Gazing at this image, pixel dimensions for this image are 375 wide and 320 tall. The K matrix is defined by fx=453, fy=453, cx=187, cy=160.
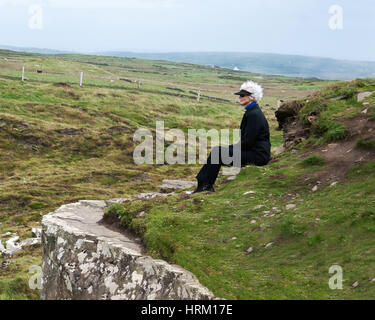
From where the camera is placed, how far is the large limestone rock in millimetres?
8539

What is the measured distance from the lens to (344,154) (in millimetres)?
11547

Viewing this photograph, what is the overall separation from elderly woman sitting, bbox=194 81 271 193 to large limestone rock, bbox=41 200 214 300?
9.81 ft

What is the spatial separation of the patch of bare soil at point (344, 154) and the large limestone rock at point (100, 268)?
443cm

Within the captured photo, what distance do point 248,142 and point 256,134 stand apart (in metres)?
0.33

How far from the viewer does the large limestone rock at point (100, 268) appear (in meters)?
8.54

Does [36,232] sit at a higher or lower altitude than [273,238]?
lower

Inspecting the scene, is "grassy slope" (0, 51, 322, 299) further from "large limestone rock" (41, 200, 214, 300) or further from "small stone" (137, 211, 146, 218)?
"small stone" (137, 211, 146, 218)

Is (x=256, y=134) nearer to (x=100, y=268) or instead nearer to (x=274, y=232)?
(x=274, y=232)

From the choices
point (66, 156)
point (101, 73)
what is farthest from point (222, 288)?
point (101, 73)

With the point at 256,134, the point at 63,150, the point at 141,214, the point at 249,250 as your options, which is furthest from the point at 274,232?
the point at 63,150

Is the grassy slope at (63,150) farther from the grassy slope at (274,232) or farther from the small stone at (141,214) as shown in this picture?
the grassy slope at (274,232)

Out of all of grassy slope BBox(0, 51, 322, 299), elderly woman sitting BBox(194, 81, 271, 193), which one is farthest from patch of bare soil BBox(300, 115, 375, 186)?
grassy slope BBox(0, 51, 322, 299)

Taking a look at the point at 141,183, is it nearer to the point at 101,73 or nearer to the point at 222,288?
the point at 222,288

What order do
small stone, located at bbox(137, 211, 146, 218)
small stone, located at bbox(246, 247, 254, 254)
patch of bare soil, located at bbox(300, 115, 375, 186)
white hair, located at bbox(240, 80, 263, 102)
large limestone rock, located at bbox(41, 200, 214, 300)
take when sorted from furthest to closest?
1. white hair, located at bbox(240, 80, 263, 102)
2. small stone, located at bbox(137, 211, 146, 218)
3. patch of bare soil, located at bbox(300, 115, 375, 186)
4. small stone, located at bbox(246, 247, 254, 254)
5. large limestone rock, located at bbox(41, 200, 214, 300)
